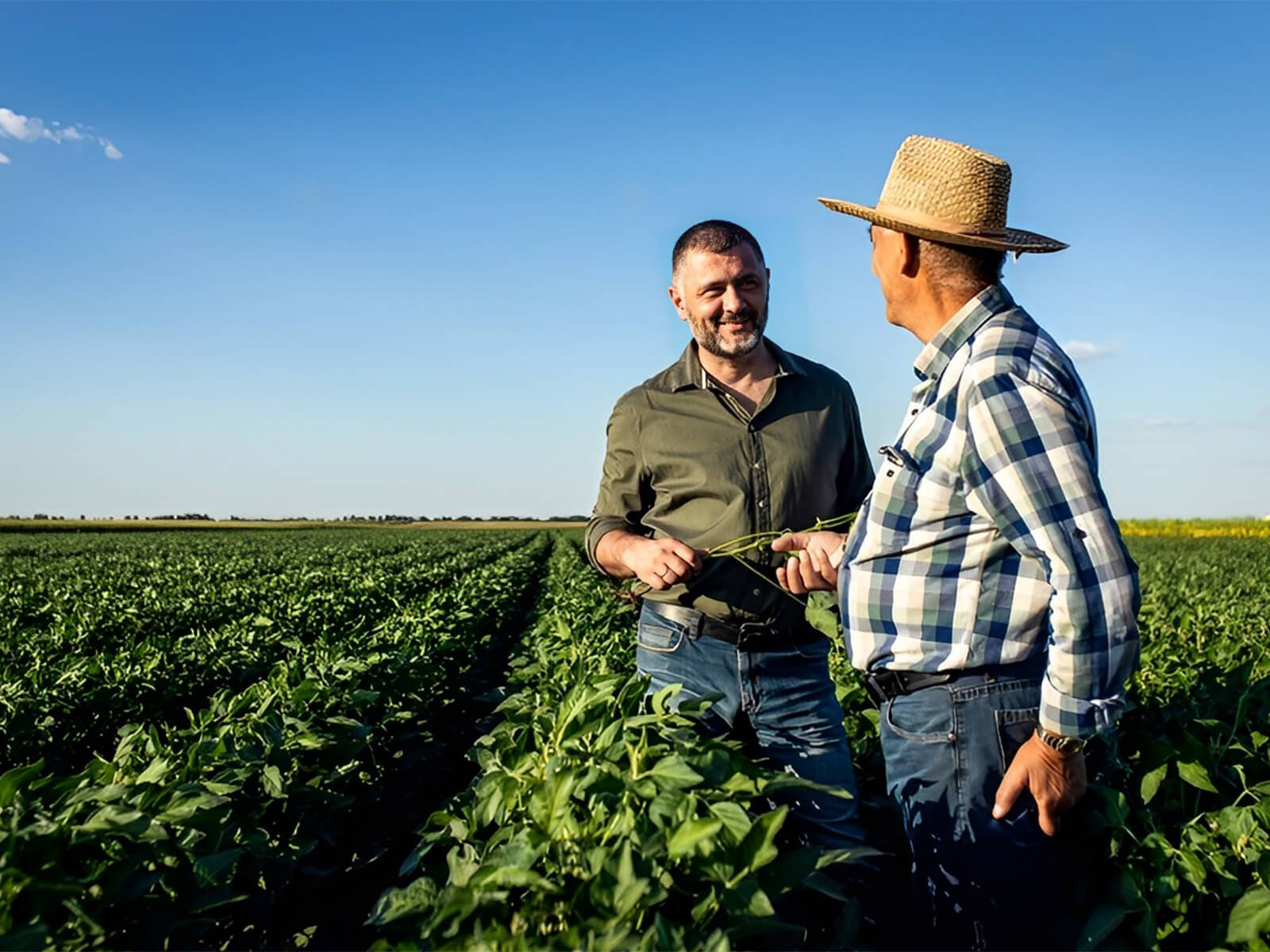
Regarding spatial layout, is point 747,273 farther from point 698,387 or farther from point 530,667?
point 530,667

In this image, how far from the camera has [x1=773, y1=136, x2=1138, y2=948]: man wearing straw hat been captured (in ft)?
6.14

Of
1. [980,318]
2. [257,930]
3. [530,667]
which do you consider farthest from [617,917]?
[530,667]

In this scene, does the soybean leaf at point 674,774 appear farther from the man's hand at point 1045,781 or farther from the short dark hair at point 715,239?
the short dark hair at point 715,239

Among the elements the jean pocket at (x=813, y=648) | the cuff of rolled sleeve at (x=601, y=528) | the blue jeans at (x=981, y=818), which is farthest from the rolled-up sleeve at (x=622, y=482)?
the blue jeans at (x=981, y=818)

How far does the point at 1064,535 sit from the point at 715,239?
1.58m

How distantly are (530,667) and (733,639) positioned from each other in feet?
10.7

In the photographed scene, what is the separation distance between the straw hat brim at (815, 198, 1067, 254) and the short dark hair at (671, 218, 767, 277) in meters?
0.72

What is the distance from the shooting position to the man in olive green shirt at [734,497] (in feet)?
9.76

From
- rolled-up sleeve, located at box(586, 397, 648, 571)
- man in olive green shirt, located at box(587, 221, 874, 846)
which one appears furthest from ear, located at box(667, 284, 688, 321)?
rolled-up sleeve, located at box(586, 397, 648, 571)

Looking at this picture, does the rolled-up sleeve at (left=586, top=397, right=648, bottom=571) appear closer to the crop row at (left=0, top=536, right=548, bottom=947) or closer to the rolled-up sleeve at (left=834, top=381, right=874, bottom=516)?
the rolled-up sleeve at (left=834, top=381, right=874, bottom=516)

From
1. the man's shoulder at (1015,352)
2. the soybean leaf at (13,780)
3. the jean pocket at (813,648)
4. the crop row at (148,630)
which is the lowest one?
the crop row at (148,630)

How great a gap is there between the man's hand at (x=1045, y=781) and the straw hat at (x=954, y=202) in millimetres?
1126

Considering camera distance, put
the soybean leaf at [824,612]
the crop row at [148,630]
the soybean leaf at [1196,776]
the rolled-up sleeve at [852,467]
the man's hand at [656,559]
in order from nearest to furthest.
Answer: the soybean leaf at [1196,776] < the man's hand at [656,559] < the soybean leaf at [824,612] < the rolled-up sleeve at [852,467] < the crop row at [148,630]

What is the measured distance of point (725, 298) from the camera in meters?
3.05
